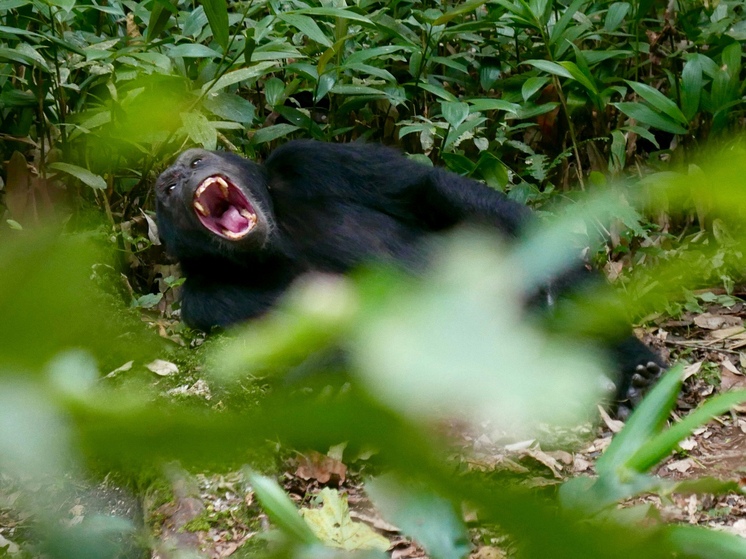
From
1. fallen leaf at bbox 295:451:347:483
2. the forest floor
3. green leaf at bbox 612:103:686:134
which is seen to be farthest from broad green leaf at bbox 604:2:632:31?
fallen leaf at bbox 295:451:347:483

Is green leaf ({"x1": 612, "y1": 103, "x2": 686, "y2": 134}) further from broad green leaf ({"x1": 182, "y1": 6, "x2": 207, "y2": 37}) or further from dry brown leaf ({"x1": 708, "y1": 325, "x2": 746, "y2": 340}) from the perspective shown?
broad green leaf ({"x1": 182, "y1": 6, "x2": 207, "y2": 37})

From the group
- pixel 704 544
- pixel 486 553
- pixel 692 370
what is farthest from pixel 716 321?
pixel 704 544

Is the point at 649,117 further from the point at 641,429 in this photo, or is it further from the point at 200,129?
the point at 641,429

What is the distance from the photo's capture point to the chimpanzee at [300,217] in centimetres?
450

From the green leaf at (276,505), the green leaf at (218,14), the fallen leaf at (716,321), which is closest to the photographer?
the green leaf at (276,505)

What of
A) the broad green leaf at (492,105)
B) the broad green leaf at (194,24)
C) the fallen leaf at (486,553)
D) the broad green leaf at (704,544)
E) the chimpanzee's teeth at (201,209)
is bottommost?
the fallen leaf at (486,553)

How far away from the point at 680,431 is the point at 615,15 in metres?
6.10

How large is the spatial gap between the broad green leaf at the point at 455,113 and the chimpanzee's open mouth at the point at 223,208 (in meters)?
1.46

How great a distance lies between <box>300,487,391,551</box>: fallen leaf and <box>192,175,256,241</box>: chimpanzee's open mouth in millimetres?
2157

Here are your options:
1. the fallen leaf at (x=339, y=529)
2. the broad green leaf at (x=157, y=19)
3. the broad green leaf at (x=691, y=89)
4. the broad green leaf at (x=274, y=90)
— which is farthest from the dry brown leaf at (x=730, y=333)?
the broad green leaf at (x=157, y=19)

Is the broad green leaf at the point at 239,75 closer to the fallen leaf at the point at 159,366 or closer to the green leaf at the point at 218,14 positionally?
the green leaf at the point at 218,14

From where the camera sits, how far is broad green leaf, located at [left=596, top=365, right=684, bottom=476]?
0.81 meters

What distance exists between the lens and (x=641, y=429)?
0.85 meters

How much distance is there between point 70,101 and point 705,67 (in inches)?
178
